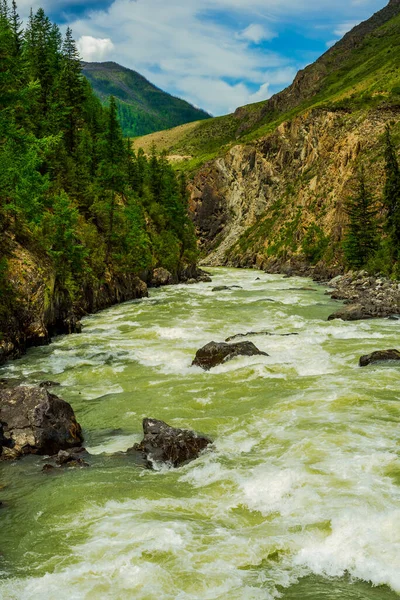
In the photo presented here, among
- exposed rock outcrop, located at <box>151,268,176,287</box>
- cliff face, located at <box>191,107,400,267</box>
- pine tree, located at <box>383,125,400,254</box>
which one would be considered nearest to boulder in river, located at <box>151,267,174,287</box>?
exposed rock outcrop, located at <box>151,268,176,287</box>

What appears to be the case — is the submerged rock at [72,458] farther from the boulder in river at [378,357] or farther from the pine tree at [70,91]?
the pine tree at [70,91]

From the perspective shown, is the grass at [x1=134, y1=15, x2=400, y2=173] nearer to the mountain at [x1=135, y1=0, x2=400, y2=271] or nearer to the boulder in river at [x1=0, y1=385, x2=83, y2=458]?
the mountain at [x1=135, y1=0, x2=400, y2=271]

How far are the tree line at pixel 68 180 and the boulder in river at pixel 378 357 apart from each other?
15.7 meters

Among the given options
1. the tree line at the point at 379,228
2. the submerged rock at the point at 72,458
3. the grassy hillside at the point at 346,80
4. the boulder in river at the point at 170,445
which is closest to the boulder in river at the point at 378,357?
the boulder in river at the point at 170,445

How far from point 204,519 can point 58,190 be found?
35978 millimetres

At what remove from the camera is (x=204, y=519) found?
862cm

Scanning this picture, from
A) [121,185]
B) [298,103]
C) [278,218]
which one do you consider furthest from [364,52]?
[121,185]

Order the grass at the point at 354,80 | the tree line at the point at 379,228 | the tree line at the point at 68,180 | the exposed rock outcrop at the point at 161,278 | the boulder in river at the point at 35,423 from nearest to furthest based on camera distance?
the boulder in river at the point at 35,423
the tree line at the point at 68,180
the tree line at the point at 379,228
the exposed rock outcrop at the point at 161,278
the grass at the point at 354,80

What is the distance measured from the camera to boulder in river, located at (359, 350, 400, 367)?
18297 mm

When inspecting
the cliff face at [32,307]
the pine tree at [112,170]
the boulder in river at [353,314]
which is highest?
the pine tree at [112,170]

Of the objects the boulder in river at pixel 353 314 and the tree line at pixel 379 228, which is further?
the tree line at pixel 379 228

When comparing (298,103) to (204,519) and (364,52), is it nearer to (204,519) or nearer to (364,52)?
(364,52)

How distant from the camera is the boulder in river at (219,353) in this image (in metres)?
19.2

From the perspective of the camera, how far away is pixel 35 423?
11938 mm
